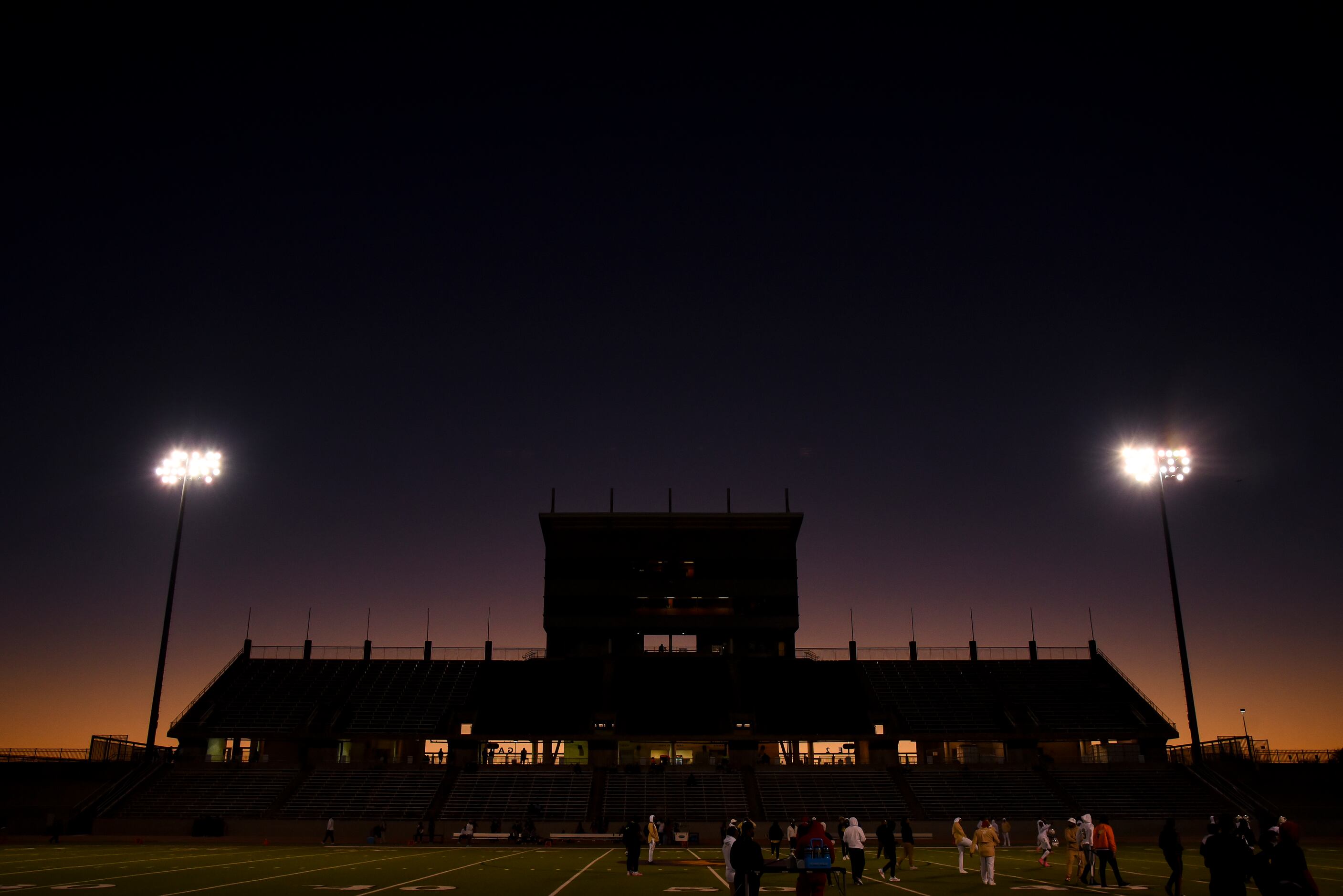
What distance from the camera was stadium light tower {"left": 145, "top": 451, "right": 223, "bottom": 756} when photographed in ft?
182

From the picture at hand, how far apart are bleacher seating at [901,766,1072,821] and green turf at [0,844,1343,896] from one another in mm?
13496

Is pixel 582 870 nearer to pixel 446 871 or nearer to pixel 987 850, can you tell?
pixel 446 871

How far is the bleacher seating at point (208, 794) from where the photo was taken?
174 ft

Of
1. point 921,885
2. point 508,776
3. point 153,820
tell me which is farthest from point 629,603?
point 921,885

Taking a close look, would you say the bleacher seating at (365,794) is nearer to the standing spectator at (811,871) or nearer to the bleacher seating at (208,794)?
the bleacher seating at (208,794)

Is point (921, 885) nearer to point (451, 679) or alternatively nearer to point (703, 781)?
point (703, 781)

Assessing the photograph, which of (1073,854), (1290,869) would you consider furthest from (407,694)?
(1290,869)

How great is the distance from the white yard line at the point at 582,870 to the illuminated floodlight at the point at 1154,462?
111 ft

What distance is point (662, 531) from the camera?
230 ft

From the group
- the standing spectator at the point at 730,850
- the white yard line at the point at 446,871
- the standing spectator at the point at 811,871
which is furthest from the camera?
the white yard line at the point at 446,871

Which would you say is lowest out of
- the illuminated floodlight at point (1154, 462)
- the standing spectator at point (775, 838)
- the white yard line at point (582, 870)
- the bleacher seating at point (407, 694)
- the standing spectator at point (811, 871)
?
the white yard line at point (582, 870)

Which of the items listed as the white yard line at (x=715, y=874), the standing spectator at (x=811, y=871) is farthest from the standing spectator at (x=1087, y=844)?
the standing spectator at (x=811, y=871)

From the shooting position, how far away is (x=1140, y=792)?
55.9m

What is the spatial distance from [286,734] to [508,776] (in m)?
14.9
